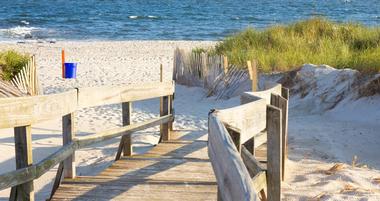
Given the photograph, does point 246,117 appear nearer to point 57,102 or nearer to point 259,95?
point 259,95

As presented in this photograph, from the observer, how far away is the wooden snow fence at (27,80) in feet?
39.2

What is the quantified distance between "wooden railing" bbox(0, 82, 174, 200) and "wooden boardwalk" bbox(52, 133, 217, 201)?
0.81 ft

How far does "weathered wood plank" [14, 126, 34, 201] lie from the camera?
3979mm

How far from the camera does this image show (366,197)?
5.25m

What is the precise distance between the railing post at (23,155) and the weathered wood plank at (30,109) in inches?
3.3

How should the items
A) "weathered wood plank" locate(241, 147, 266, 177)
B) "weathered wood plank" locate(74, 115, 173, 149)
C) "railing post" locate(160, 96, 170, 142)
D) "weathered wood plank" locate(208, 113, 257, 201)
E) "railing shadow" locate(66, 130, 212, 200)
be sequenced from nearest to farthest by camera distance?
"weathered wood plank" locate(208, 113, 257, 201) → "weathered wood plank" locate(241, 147, 266, 177) → "railing shadow" locate(66, 130, 212, 200) → "weathered wood plank" locate(74, 115, 173, 149) → "railing post" locate(160, 96, 170, 142)

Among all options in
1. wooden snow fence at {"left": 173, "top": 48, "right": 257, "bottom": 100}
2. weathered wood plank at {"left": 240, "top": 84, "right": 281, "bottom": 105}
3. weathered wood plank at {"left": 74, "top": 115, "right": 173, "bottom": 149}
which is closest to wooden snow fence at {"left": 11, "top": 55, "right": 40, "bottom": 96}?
wooden snow fence at {"left": 173, "top": 48, "right": 257, "bottom": 100}

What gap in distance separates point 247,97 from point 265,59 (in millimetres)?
9429

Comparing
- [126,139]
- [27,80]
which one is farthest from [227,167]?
[27,80]

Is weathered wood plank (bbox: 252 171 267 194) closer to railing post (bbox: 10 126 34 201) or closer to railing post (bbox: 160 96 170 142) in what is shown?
railing post (bbox: 10 126 34 201)

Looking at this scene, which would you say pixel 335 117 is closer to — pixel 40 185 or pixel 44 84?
pixel 40 185

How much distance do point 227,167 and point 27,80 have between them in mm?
10313

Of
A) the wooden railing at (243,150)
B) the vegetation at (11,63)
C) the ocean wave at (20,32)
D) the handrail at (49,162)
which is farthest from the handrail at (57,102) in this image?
the ocean wave at (20,32)

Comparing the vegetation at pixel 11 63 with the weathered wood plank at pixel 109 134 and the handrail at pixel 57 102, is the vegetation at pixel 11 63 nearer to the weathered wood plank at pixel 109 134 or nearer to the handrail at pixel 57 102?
the weathered wood plank at pixel 109 134
